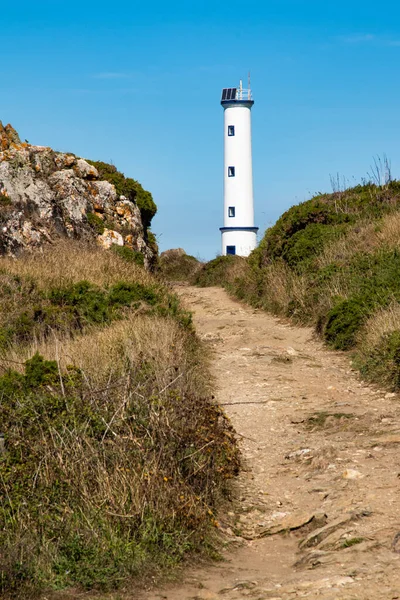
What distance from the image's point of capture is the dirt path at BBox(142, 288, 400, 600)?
5.48 metres

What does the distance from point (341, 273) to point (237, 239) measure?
2757cm

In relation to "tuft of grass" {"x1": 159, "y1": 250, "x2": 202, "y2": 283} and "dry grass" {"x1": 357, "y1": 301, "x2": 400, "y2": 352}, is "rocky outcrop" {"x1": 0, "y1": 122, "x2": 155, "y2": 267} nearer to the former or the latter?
"dry grass" {"x1": 357, "y1": 301, "x2": 400, "y2": 352}

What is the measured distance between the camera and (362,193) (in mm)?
25172

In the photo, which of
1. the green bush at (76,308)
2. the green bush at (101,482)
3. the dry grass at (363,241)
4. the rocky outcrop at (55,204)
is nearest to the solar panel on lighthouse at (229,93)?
the rocky outcrop at (55,204)

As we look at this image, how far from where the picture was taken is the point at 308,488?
25.5 feet

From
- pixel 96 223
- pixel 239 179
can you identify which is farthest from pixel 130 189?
pixel 239 179

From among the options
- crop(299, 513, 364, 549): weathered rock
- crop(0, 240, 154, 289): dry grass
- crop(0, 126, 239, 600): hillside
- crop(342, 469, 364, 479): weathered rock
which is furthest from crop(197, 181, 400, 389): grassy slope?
crop(299, 513, 364, 549): weathered rock

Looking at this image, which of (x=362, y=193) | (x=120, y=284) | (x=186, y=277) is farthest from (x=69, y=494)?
(x=186, y=277)

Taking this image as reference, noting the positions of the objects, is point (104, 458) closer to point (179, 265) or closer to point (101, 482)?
point (101, 482)

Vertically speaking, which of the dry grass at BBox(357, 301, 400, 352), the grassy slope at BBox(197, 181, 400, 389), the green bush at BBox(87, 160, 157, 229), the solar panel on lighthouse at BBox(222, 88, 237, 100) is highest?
the solar panel on lighthouse at BBox(222, 88, 237, 100)

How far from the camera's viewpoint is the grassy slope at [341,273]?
13688 mm

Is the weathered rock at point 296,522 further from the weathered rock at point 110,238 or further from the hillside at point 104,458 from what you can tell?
the weathered rock at point 110,238

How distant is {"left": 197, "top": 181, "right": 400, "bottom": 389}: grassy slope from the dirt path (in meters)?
0.74

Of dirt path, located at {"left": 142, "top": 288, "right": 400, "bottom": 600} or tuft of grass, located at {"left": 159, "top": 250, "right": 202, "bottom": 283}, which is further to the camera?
tuft of grass, located at {"left": 159, "top": 250, "right": 202, "bottom": 283}
